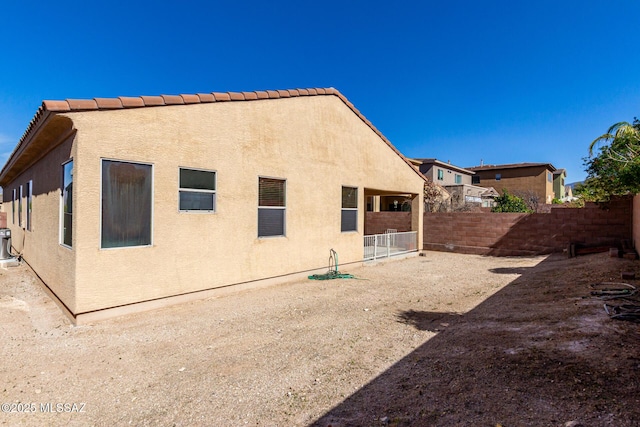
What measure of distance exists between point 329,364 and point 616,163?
1076 centimetres

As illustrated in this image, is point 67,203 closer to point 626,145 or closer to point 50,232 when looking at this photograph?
point 50,232

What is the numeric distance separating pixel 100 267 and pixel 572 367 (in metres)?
6.66

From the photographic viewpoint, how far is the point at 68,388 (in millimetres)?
3516

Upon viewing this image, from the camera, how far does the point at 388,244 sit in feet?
42.1

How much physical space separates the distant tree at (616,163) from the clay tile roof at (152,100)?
10.4 meters

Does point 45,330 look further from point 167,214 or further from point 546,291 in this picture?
point 546,291

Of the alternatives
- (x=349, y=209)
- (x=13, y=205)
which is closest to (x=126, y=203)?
(x=349, y=209)

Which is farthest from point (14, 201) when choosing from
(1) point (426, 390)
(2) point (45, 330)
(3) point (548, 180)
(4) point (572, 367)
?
(3) point (548, 180)

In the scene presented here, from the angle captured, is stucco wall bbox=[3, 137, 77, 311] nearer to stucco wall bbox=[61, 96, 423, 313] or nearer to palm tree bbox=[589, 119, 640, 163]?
stucco wall bbox=[61, 96, 423, 313]

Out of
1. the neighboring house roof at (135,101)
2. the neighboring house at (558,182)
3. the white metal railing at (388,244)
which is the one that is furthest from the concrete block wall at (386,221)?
the neighboring house at (558,182)

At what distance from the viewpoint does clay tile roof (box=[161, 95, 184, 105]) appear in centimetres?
625

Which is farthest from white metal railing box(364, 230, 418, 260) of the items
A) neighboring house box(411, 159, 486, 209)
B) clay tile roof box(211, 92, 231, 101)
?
neighboring house box(411, 159, 486, 209)

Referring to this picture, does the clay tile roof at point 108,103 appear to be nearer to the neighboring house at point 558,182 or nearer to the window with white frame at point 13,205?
the window with white frame at point 13,205

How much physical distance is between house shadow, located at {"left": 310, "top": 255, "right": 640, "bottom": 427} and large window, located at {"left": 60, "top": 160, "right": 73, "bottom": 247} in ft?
18.8
